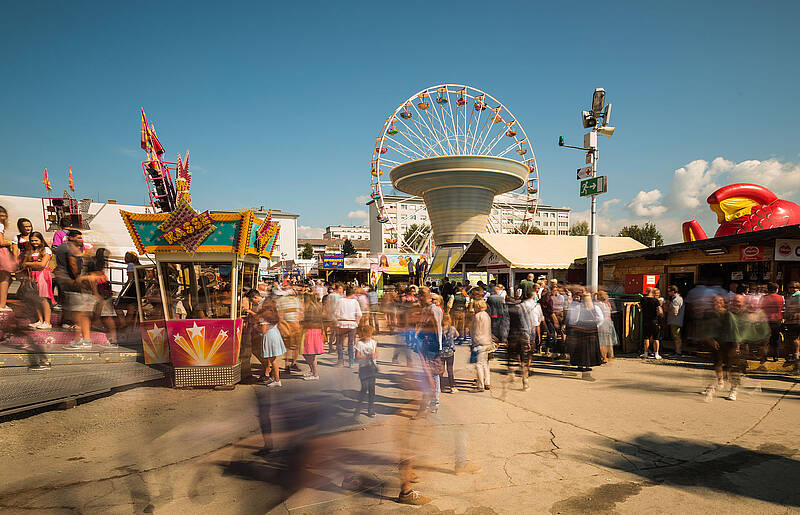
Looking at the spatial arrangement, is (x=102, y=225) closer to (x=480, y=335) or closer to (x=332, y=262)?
(x=332, y=262)

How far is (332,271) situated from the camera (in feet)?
102

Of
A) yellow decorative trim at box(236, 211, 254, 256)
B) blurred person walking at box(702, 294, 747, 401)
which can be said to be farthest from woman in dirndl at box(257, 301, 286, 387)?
blurred person walking at box(702, 294, 747, 401)

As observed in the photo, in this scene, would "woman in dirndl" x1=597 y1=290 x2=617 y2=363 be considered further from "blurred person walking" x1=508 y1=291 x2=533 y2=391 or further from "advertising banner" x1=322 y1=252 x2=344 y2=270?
"advertising banner" x1=322 y1=252 x2=344 y2=270

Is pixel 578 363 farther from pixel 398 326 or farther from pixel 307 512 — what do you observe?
pixel 307 512

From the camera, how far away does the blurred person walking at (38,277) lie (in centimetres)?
557

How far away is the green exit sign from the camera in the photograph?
11.1 meters

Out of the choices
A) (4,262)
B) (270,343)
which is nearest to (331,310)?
(270,343)

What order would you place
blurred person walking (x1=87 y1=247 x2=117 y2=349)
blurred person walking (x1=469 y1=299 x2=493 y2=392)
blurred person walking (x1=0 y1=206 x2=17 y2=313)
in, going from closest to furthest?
1. blurred person walking (x1=0 y1=206 x2=17 y2=313)
2. blurred person walking (x1=87 y1=247 x2=117 y2=349)
3. blurred person walking (x1=469 y1=299 x2=493 y2=392)

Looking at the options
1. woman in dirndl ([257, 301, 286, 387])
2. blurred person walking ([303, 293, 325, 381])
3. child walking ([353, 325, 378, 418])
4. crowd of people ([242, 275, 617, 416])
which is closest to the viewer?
child walking ([353, 325, 378, 418])

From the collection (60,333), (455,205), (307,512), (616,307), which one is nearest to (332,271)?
(455,205)

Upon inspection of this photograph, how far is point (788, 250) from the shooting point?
9602 millimetres

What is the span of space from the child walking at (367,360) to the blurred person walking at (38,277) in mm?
4326

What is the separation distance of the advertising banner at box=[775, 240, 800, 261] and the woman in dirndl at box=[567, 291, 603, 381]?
16.1 ft

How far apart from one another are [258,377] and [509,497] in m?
5.81
